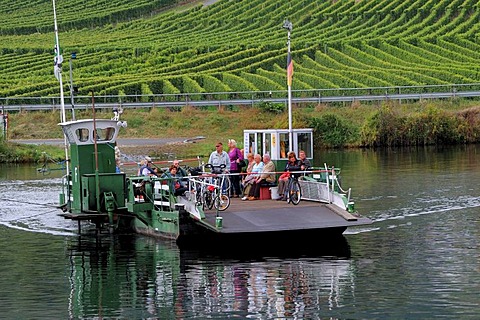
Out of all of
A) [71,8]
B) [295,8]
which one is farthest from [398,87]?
[71,8]

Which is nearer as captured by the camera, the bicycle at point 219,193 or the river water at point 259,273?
the river water at point 259,273

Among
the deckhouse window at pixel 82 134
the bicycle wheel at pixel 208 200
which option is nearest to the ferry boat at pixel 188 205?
the deckhouse window at pixel 82 134

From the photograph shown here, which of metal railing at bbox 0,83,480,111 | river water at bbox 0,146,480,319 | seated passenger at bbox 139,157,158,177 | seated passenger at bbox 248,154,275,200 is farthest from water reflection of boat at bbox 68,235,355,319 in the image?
metal railing at bbox 0,83,480,111

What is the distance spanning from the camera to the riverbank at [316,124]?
73562 millimetres

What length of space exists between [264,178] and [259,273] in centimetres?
755

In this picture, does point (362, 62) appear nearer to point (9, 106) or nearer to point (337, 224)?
point (9, 106)

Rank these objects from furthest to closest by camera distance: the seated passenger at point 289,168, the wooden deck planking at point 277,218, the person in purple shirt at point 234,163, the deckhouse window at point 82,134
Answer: the person in purple shirt at point 234,163 → the deckhouse window at point 82,134 → the seated passenger at point 289,168 → the wooden deck planking at point 277,218

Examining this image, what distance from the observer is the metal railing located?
8169 cm

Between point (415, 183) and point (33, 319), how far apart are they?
93.1 ft

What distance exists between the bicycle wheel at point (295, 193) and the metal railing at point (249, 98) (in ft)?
145

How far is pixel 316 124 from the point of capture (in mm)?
73750

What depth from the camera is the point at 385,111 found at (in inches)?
2881

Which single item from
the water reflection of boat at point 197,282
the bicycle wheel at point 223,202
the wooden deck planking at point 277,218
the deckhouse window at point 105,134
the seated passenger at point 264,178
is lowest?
the water reflection of boat at point 197,282

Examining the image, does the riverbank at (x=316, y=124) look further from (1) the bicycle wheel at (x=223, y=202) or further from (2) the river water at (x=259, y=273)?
(1) the bicycle wheel at (x=223, y=202)
